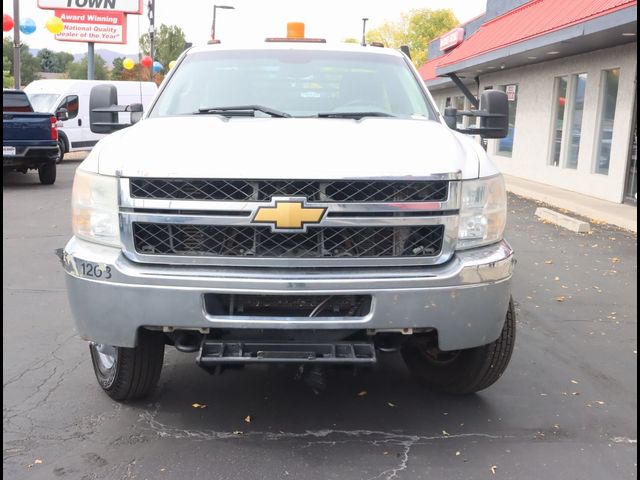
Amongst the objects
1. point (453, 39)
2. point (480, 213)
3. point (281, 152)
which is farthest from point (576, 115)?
point (281, 152)

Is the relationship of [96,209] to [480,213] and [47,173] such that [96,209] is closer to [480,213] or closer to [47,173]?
[480,213]

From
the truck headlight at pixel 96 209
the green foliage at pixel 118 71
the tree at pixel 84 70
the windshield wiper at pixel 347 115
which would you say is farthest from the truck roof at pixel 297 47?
the tree at pixel 84 70

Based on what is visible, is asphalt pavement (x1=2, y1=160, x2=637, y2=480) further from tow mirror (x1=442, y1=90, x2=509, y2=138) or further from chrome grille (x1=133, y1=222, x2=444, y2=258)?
tow mirror (x1=442, y1=90, x2=509, y2=138)

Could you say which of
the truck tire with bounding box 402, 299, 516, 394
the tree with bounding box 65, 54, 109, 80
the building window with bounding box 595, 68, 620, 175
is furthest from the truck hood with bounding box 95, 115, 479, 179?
the tree with bounding box 65, 54, 109, 80

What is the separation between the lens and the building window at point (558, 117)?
15.9 meters

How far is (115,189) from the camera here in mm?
3107

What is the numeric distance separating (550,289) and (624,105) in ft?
24.2

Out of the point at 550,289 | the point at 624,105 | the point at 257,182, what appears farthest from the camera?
the point at 624,105

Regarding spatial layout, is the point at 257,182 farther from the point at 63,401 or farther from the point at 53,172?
the point at 53,172

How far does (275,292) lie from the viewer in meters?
3.02

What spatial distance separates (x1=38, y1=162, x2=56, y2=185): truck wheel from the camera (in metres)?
14.9

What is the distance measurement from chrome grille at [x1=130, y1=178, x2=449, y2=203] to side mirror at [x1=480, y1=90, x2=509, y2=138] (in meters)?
1.83

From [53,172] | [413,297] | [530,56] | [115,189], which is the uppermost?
[530,56]

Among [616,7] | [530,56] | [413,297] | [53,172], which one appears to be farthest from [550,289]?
[53,172]
